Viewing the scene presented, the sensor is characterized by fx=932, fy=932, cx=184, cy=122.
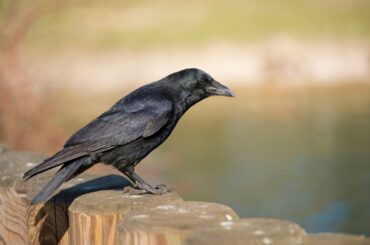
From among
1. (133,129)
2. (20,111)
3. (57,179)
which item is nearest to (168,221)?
(57,179)

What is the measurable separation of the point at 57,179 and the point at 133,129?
0.82 metres

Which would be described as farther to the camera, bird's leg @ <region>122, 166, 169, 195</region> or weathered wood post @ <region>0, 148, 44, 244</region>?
bird's leg @ <region>122, 166, 169, 195</region>

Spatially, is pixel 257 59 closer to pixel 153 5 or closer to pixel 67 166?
pixel 153 5

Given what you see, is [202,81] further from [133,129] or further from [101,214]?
[101,214]

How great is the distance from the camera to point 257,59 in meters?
17.4

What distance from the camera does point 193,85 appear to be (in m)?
5.91

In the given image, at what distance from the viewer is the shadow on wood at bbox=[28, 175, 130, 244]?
440 cm

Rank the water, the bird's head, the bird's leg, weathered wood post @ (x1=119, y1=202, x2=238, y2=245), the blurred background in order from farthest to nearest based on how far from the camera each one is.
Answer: the water, the blurred background, the bird's head, the bird's leg, weathered wood post @ (x1=119, y1=202, x2=238, y2=245)

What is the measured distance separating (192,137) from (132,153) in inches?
407

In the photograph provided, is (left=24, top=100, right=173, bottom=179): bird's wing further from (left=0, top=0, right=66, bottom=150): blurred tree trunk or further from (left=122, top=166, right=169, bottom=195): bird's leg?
(left=0, top=0, right=66, bottom=150): blurred tree trunk

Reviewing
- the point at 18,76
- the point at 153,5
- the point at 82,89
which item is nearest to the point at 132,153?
the point at 18,76

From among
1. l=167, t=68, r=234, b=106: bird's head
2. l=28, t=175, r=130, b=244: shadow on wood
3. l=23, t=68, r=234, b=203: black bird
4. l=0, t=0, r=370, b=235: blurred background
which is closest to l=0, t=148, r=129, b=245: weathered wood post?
l=28, t=175, r=130, b=244: shadow on wood

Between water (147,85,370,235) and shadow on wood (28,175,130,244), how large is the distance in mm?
6334

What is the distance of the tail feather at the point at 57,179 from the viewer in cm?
441
